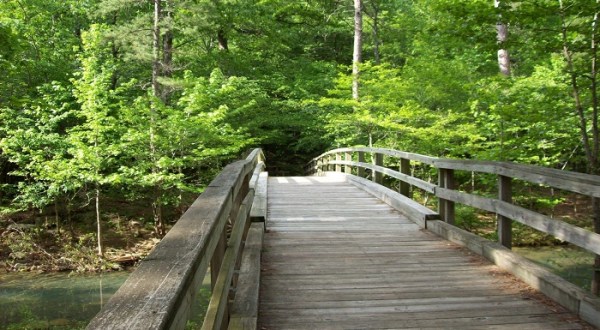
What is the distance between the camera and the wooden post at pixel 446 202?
5.79 meters

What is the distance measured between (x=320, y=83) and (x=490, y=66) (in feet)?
24.8

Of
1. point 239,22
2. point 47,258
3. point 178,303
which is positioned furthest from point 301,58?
point 178,303

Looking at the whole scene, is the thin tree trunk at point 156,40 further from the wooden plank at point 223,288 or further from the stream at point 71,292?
the wooden plank at point 223,288

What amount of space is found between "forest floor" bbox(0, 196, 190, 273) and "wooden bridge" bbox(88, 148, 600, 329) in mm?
10539

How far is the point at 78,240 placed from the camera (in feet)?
54.1

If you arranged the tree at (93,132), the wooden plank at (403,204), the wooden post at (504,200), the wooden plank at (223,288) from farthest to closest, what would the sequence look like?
the tree at (93,132)
the wooden plank at (403,204)
the wooden post at (504,200)
the wooden plank at (223,288)

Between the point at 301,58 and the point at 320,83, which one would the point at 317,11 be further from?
the point at 320,83

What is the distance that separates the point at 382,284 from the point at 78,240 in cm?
1525

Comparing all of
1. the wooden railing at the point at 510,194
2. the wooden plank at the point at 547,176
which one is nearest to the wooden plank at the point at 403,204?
the wooden railing at the point at 510,194

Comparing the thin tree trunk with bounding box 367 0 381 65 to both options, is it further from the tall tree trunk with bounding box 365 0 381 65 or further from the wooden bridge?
the wooden bridge

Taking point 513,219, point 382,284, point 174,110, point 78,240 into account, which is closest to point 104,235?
point 78,240

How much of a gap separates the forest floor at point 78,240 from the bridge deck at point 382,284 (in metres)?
10.3

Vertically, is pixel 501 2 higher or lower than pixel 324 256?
higher

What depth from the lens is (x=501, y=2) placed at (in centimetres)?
663
